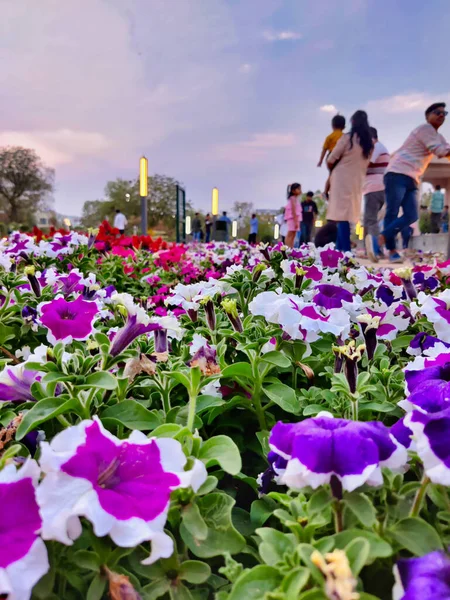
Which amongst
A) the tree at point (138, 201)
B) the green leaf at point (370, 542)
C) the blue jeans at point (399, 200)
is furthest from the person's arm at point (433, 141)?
the tree at point (138, 201)

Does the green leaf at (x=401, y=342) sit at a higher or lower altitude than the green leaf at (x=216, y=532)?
higher

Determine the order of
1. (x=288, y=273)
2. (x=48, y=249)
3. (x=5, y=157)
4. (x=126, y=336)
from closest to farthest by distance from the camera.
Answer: (x=126, y=336)
(x=288, y=273)
(x=48, y=249)
(x=5, y=157)

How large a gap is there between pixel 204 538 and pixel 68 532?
0.13 meters

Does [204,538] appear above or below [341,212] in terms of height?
below

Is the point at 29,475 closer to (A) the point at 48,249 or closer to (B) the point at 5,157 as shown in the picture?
(A) the point at 48,249

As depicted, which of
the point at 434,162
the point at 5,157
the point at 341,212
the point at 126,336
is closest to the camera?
the point at 126,336

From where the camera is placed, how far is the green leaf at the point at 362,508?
464mm

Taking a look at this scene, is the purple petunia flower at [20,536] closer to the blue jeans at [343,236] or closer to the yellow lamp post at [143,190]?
the blue jeans at [343,236]

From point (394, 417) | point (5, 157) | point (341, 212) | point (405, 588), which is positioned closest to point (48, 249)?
point (394, 417)

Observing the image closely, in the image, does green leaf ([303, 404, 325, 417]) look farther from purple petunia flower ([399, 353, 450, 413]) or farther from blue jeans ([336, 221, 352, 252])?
blue jeans ([336, 221, 352, 252])

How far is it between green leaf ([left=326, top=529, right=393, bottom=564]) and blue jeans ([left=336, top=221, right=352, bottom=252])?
4.66m

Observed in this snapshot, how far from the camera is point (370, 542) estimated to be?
46cm

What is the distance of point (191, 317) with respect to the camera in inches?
48.2

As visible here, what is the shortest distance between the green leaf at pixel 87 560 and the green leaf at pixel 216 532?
9 cm
